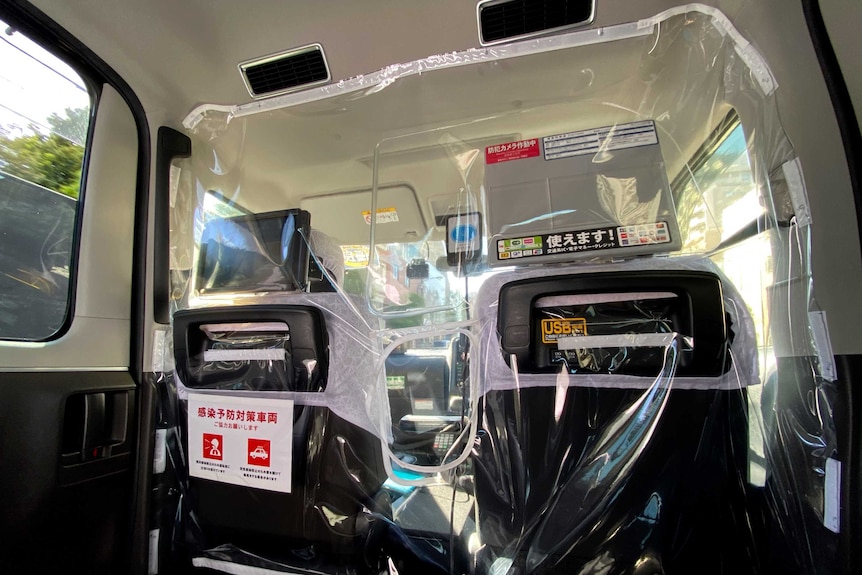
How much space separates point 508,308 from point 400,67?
918 millimetres

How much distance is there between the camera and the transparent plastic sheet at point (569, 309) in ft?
2.53

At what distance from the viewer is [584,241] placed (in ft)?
3.03

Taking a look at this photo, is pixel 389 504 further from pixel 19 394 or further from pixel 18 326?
pixel 18 326

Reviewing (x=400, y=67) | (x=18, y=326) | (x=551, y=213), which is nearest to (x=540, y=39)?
(x=400, y=67)

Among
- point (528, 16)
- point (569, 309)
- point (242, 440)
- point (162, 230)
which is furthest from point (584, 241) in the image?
point (162, 230)

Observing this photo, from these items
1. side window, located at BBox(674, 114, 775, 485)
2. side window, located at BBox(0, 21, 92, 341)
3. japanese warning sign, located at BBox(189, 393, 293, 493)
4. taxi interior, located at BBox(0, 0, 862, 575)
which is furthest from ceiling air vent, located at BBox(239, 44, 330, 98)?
side window, located at BBox(674, 114, 775, 485)

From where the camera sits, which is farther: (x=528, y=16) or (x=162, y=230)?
(x=162, y=230)

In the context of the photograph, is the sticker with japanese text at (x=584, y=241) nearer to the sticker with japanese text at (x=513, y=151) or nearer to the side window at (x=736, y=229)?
the side window at (x=736, y=229)

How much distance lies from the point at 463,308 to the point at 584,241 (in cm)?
41

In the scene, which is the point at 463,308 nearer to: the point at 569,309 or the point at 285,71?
the point at 569,309

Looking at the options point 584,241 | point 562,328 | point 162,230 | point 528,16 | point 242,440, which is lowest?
point 242,440

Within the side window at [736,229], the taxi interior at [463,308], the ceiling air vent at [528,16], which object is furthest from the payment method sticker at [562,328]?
the ceiling air vent at [528,16]

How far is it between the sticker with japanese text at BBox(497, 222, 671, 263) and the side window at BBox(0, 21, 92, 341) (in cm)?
135

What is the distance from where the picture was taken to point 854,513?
0.66 m
